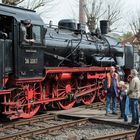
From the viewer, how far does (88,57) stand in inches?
666

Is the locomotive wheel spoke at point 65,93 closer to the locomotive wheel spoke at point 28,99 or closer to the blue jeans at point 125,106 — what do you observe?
the locomotive wheel spoke at point 28,99

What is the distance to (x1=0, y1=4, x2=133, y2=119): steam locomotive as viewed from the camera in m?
11.7

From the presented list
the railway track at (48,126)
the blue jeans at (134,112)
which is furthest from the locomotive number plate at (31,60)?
the blue jeans at (134,112)

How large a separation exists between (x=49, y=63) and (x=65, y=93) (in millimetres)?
1578

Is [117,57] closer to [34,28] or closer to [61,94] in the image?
[61,94]

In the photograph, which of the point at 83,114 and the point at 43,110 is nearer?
the point at 83,114

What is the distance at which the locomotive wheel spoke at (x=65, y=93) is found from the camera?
14.6 metres

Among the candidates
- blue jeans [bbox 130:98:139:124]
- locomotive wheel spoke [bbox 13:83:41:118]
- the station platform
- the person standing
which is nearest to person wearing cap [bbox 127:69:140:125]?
blue jeans [bbox 130:98:139:124]

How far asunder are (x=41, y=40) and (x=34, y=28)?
530mm

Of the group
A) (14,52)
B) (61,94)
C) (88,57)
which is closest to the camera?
(14,52)

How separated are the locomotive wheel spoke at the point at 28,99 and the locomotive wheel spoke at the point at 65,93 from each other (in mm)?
1279

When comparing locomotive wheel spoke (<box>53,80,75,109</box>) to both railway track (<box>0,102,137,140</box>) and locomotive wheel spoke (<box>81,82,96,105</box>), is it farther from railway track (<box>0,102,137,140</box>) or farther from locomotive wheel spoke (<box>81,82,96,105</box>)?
railway track (<box>0,102,137,140</box>)

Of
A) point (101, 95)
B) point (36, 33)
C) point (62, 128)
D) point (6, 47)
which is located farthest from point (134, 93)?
point (101, 95)

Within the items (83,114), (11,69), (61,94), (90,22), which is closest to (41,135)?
(11,69)
